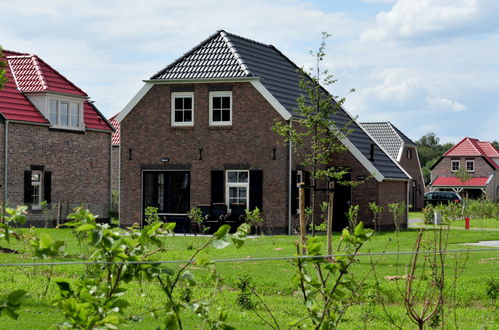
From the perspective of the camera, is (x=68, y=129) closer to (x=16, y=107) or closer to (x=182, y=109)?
(x=16, y=107)

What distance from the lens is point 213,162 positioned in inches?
1246

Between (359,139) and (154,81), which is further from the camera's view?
(359,139)

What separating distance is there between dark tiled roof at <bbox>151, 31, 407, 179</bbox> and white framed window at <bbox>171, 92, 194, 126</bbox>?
754 millimetres

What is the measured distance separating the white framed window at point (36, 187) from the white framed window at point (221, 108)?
9.40 m

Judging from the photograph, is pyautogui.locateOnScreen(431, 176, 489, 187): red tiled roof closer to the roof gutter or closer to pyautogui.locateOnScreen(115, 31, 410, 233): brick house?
pyautogui.locateOnScreen(115, 31, 410, 233): brick house

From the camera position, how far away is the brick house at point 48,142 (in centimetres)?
3472

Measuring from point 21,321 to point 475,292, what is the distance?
7.65 metres

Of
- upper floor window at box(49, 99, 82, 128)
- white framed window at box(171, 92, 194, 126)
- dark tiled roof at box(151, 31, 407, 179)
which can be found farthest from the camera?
upper floor window at box(49, 99, 82, 128)

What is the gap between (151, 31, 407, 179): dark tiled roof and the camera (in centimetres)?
3177

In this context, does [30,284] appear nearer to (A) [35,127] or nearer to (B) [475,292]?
(B) [475,292]

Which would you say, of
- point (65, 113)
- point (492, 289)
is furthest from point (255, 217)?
point (65, 113)

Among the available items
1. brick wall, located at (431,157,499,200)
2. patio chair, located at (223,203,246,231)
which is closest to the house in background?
brick wall, located at (431,157,499,200)

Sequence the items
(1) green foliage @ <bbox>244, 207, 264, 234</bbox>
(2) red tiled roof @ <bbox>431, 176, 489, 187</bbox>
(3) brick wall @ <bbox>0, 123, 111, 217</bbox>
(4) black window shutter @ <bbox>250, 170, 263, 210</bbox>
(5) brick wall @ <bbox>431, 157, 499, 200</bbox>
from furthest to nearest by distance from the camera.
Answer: (5) brick wall @ <bbox>431, 157, 499, 200</bbox> → (2) red tiled roof @ <bbox>431, 176, 489, 187</bbox> → (3) brick wall @ <bbox>0, 123, 111, 217</bbox> → (4) black window shutter @ <bbox>250, 170, 263, 210</bbox> → (1) green foliage @ <bbox>244, 207, 264, 234</bbox>

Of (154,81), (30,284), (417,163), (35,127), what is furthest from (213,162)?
(417,163)
